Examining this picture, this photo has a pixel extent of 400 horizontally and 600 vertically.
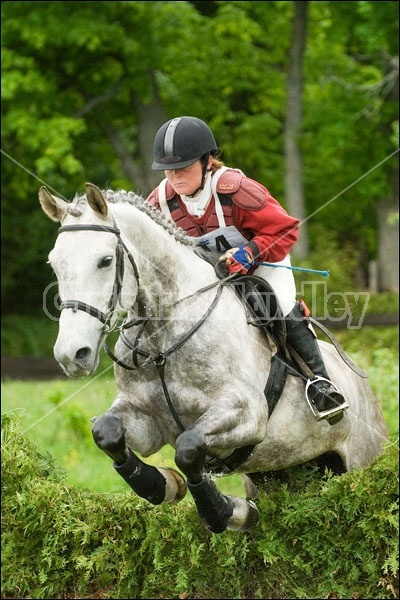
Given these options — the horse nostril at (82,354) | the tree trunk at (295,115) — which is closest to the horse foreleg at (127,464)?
the horse nostril at (82,354)

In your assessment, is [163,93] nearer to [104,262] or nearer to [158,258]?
[158,258]

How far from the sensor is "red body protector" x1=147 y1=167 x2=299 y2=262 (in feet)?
17.8

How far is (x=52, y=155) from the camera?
736 inches

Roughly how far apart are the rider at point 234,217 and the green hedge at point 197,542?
1.97ft

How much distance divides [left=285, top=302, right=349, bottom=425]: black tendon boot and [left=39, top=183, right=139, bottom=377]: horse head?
4.32 ft

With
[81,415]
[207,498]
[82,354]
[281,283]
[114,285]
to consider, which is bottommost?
[81,415]

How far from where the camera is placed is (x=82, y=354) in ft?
14.3

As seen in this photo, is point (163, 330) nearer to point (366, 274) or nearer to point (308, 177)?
point (308, 177)

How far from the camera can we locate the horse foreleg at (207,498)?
15.8 ft

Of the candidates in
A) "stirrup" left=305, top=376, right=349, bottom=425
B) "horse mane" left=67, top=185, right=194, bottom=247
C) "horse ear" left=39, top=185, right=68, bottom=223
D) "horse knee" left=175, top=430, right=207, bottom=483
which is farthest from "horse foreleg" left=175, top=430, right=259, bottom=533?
"horse ear" left=39, top=185, right=68, bottom=223

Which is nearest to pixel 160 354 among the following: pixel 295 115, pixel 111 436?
pixel 111 436

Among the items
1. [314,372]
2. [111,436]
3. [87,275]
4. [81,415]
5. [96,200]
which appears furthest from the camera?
[81,415]

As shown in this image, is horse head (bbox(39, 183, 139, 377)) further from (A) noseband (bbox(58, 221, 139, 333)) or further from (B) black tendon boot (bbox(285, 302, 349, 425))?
(B) black tendon boot (bbox(285, 302, 349, 425))

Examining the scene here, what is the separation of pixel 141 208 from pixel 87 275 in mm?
769
